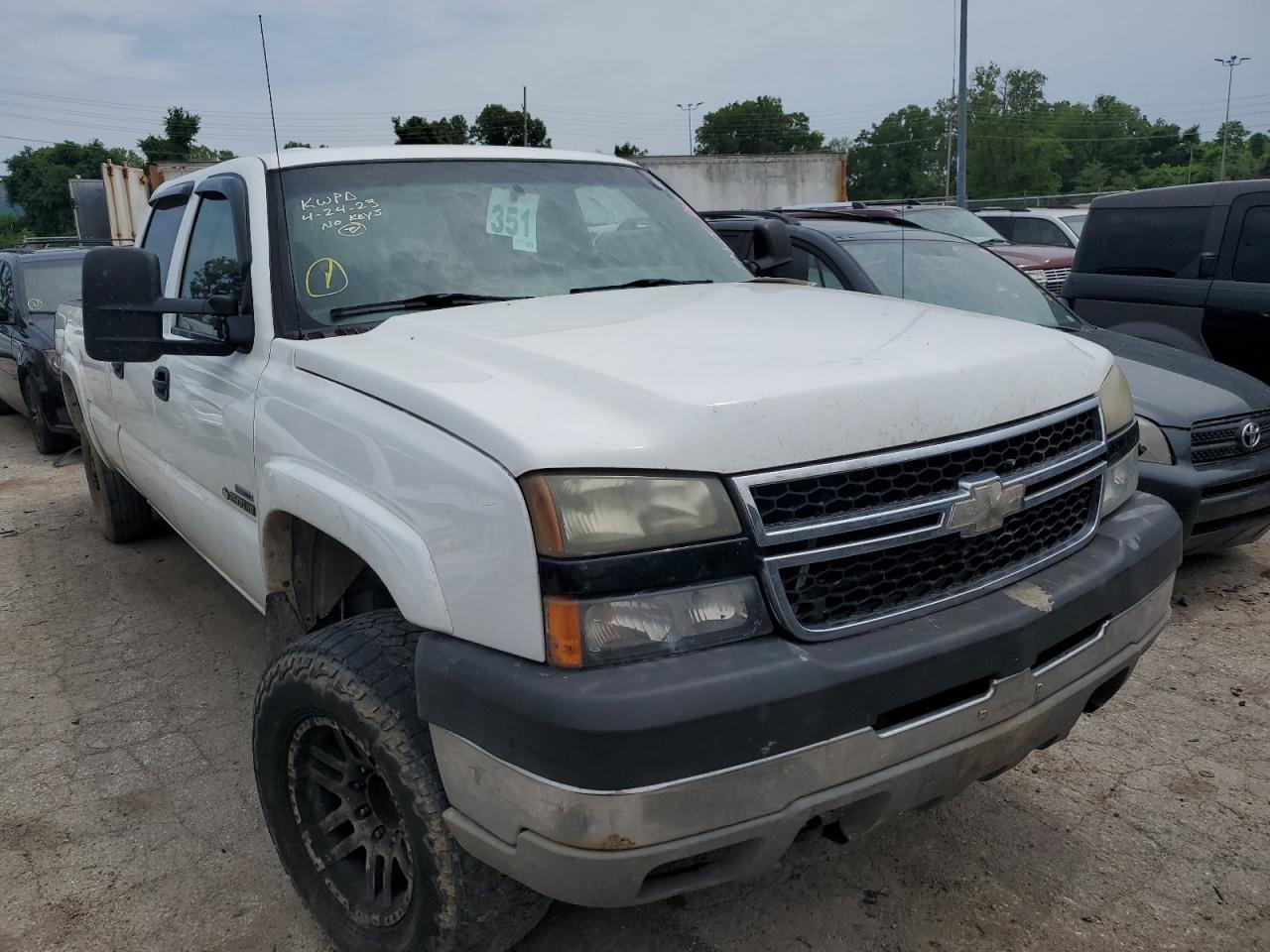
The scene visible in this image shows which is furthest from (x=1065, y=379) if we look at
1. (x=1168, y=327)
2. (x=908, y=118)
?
(x=908, y=118)

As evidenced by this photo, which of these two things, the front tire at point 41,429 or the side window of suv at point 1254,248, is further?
the front tire at point 41,429

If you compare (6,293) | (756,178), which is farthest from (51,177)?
(6,293)

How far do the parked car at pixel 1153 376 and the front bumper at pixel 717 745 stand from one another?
249 centimetres

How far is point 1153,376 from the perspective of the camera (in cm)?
515

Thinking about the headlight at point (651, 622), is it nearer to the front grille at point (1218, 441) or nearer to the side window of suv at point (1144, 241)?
the front grille at point (1218, 441)

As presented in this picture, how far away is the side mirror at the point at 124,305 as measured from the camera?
2.75m

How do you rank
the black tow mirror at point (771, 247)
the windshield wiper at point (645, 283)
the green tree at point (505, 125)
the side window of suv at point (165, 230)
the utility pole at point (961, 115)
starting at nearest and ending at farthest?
the windshield wiper at point (645, 283) → the side window of suv at point (165, 230) → the black tow mirror at point (771, 247) → the utility pole at point (961, 115) → the green tree at point (505, 125)

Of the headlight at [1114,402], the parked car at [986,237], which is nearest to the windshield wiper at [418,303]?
the headlight at [1114,402]

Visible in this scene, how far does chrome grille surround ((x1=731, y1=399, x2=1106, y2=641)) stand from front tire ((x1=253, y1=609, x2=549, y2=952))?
779 mm

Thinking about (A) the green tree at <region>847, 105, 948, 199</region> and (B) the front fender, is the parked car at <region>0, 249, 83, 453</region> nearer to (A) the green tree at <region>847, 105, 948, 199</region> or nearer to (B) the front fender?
(B) the front fender

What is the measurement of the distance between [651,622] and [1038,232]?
1536cm

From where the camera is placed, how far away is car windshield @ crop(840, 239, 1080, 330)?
5.90 meters

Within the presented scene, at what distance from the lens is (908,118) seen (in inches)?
3605

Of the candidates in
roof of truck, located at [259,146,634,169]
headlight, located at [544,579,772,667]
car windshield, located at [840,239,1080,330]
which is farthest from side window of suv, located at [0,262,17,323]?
headlight, located at [544,579,772,667]
